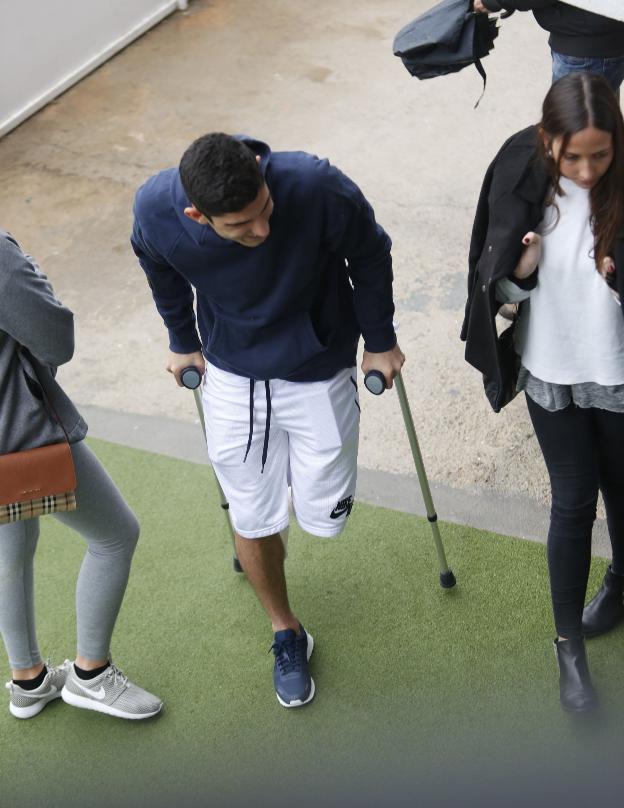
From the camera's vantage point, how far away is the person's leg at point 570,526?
2600 millimetres

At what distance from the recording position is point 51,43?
A: 6902 millimetres

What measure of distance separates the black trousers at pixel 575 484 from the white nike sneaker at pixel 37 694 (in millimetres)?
1463

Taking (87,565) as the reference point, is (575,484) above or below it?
above

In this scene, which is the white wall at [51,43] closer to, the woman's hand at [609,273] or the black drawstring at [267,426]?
the black drawstring at [267,426]

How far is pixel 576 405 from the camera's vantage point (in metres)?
2.57

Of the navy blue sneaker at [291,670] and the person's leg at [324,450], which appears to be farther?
the navy blue sneaker at [291,670]

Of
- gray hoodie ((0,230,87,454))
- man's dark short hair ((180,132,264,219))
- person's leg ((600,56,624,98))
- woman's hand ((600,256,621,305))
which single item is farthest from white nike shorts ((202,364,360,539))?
person's leg ((600,56,624,98))

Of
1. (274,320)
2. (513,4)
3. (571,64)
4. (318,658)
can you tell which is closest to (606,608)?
(318,658)

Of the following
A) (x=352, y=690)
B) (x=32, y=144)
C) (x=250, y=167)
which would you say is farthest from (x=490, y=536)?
(x=32, y=144)

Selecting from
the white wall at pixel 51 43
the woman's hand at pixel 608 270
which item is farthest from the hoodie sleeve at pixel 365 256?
the white wall at pixel 51 43

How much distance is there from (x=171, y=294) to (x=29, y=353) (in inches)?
17.6

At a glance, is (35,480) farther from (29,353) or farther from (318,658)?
(318,658)

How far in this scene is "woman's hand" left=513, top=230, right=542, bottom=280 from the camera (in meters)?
2.33

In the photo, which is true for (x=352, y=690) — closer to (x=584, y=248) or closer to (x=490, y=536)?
(x=490, y=536)
